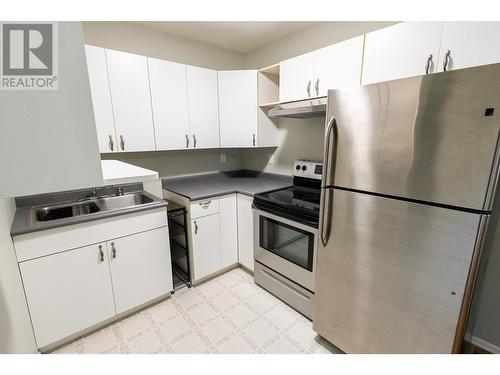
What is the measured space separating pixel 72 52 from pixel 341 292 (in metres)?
1.58

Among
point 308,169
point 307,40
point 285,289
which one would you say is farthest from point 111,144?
point 307,40

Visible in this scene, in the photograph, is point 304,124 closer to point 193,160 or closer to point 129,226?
point 193,160

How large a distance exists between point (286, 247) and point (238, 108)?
1452 millimetres

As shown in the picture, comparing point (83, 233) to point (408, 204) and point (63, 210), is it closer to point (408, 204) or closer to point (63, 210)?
point (63, 210)

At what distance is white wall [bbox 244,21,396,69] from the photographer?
6.12 feet

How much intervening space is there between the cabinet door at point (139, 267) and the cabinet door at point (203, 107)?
988mm

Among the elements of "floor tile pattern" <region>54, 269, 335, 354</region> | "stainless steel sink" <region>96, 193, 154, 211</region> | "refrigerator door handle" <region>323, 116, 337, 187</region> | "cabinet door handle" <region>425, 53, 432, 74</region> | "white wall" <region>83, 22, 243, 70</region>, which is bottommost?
"floor tile pattern" <region>54, 269, 335, 354</region>

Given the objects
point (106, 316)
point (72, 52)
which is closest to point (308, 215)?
point (72, 52)

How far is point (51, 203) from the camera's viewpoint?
5.87 ft

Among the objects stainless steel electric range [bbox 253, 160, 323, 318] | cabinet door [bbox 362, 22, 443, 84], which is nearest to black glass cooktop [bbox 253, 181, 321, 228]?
stainless steel electric range [bbox 253, 160, 323, 318]

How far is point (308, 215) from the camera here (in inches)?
63.6

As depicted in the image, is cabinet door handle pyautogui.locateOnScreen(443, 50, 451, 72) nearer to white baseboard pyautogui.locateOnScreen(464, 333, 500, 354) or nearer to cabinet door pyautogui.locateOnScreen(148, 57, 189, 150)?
white baseboard pyautogui.locateOnScreen(464, 333, 500, 354)

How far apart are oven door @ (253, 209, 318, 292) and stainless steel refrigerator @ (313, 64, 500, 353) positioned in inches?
8.8

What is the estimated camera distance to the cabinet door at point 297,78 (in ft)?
6.12
